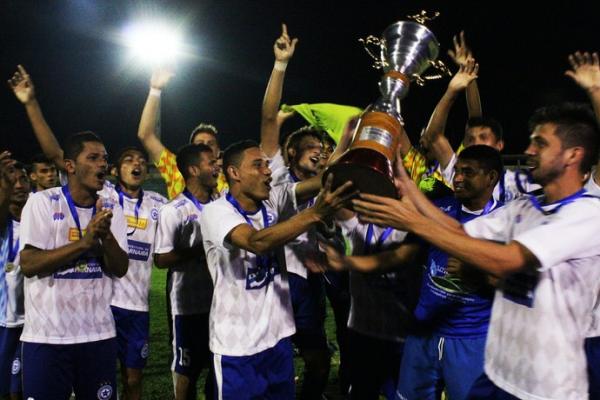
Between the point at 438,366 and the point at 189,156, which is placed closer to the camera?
the point at 438,366

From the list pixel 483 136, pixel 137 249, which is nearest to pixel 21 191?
pixel 137 249

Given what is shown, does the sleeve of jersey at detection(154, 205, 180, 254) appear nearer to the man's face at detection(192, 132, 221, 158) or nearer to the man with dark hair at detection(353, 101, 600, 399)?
the man's face at detection(192, 132, 221, 158)

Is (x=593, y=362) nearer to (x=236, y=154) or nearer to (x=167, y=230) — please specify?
(x=236, y=154)

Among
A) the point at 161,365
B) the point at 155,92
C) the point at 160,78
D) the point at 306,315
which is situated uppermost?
the point at 160,78

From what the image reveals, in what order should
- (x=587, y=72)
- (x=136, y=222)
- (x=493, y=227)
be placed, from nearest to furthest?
(x=493, y=227)
(x=587, y=72)
(x=136, y=222)

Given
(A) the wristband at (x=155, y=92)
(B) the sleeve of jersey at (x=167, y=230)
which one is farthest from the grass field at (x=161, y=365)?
(A) the wristband at (x=155, y=92)

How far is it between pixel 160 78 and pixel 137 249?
227 cm

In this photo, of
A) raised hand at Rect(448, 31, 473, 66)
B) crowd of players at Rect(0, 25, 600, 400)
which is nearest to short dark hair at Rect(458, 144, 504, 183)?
crowd of players at Rect(0, 25, 600, 400)

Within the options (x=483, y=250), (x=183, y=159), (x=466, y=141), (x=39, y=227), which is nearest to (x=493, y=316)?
(x=483, y=250)

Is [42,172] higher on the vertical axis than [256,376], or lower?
higher

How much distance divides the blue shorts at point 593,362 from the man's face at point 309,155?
2.70 metres

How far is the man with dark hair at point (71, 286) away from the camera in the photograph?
3846 millimetres

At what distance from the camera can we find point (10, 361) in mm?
5184

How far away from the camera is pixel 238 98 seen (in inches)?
1517
